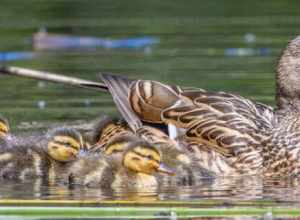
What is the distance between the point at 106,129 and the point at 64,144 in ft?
2.49

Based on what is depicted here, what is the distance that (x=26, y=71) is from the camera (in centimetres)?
893

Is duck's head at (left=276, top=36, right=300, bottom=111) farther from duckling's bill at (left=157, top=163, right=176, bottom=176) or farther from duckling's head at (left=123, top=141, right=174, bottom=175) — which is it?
duckling's head at (left=123, top=141, right=174, bottom=175)

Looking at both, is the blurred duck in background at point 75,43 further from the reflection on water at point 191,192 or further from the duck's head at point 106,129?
the reflection on water at point 191,192

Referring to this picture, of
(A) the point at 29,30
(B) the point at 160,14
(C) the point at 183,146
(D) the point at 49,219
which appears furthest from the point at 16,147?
(B) the point at 160,14

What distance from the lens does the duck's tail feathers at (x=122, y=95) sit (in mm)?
8516

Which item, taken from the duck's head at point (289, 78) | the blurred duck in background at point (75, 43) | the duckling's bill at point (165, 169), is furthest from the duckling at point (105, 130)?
the blurred duck in background at point (75, 43)

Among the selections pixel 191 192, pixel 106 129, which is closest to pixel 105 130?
pixel 106 129

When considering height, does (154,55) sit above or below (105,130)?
above

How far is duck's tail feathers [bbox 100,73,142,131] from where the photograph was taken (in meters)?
8.52

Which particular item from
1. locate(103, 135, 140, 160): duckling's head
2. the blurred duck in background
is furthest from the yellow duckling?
the blurred duck in background

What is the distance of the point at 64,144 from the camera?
7.99m

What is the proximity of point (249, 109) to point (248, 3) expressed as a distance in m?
8.27

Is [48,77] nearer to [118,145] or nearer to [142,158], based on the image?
[118,145]

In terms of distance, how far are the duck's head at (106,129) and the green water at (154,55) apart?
0.85 meters
